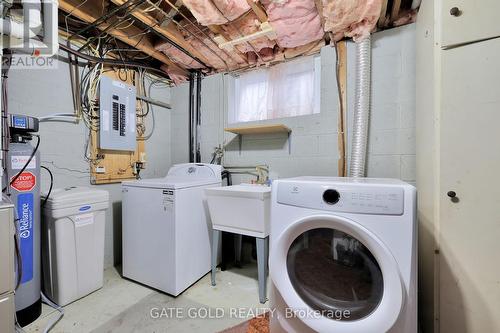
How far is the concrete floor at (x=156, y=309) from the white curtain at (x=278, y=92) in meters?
1.63

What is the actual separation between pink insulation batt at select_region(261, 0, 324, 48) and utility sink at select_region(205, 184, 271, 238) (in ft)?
4.21

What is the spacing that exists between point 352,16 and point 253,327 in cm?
220

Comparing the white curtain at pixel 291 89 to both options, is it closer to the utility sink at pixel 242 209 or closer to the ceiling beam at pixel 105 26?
the utility sink at pixel 242 209

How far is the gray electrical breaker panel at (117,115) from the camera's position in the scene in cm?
204

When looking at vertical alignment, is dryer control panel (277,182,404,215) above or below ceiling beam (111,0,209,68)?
below

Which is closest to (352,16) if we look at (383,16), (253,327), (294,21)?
(383,16)

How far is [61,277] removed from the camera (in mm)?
1565

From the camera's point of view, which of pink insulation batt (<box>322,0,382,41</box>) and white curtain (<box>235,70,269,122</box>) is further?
white curtain (<box>235,70,269,122</box>)

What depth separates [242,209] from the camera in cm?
170

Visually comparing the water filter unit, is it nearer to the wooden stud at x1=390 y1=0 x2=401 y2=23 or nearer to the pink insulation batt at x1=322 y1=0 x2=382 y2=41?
the pink insulation batt at x1=322 y1=0 x2=382 y2=41

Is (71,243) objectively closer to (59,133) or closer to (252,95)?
(59,133)

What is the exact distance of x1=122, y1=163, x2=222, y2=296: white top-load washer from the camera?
1681 mm

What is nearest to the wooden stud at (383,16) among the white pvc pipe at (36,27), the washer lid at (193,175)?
the washer lid at (193,175)

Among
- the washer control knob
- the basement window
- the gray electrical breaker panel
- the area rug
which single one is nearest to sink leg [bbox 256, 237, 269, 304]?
the area rug
